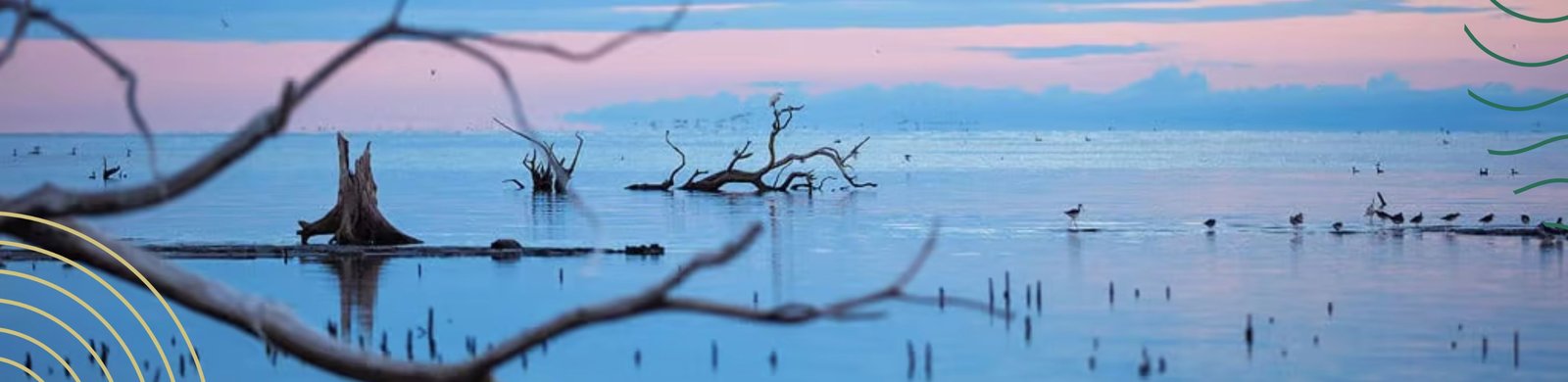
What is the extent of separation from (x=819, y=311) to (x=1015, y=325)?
24.9 m

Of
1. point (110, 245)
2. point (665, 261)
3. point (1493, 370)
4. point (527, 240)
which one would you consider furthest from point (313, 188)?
point (110, 245)

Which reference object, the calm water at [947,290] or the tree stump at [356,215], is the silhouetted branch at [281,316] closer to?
the calm water at [947,290]

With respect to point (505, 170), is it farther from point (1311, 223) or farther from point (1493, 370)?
point (1493, 370)

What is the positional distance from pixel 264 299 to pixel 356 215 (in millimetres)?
32999

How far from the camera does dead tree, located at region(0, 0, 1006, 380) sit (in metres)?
2.68

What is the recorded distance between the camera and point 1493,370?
23406mm

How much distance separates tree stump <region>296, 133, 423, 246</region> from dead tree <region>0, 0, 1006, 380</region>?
101 ft

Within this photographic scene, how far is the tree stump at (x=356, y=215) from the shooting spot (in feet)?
111

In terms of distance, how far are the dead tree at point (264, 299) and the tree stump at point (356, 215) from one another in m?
30.7

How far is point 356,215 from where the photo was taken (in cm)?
3538

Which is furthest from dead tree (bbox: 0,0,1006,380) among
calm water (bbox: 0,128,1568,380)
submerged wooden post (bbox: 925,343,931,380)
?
submerged wooden post (bbox: 925,343,931,380)

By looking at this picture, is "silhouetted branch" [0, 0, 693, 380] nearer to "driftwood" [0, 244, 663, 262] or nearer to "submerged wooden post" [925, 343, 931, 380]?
"submerged wooden post" [925, 343, 931, 380]

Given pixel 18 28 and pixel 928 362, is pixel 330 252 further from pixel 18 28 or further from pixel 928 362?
pixel 18 28

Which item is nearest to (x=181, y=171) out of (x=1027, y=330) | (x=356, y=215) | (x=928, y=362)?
(x=928, y=362)
